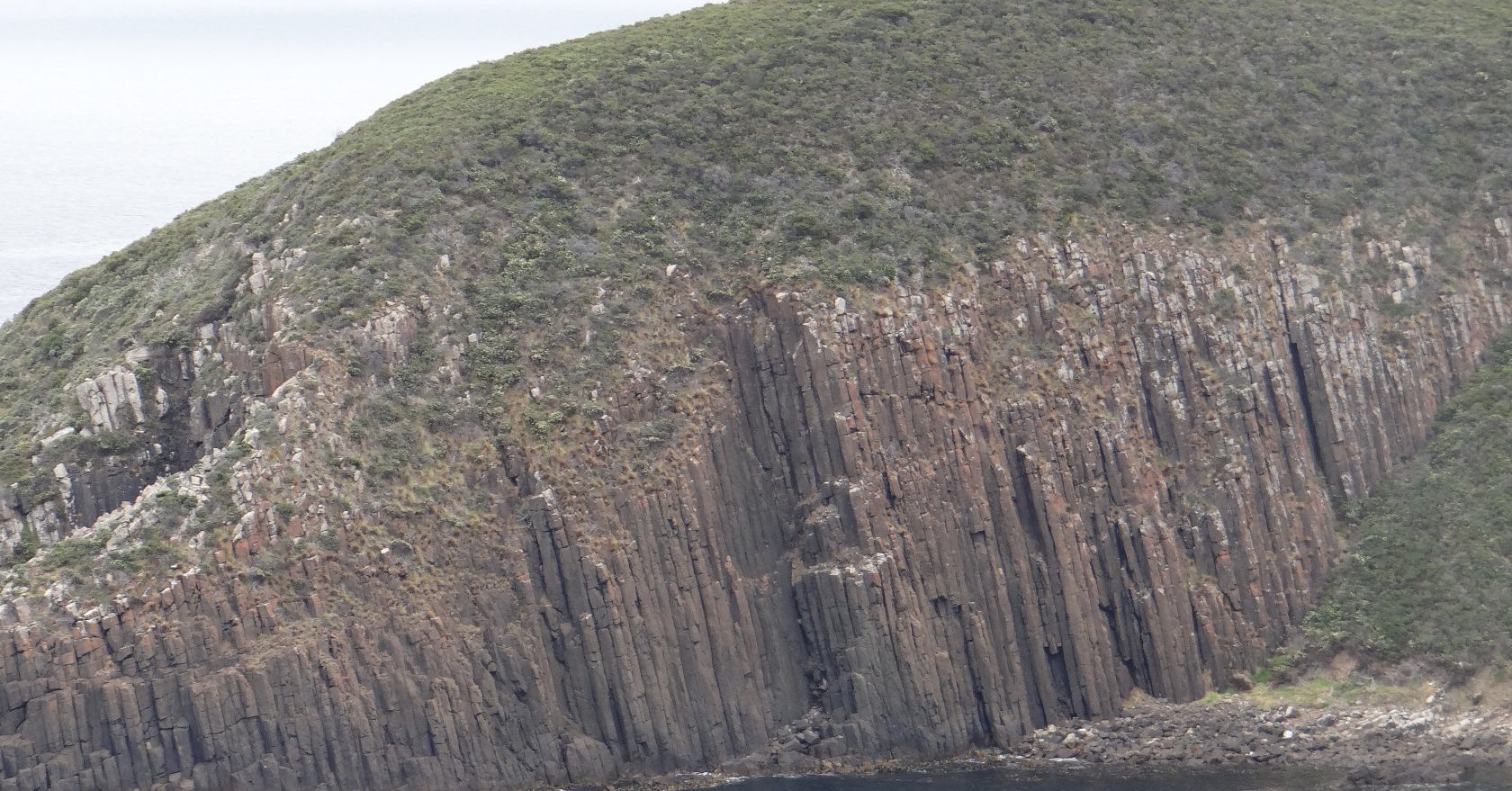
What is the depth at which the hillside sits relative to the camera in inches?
2729

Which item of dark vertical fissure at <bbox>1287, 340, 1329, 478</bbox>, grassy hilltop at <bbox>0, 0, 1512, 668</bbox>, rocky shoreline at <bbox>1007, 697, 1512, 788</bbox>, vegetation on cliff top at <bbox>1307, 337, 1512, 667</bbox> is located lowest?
rocky shoreline at <bbox>1007, 697, 1512, 788</bbox>

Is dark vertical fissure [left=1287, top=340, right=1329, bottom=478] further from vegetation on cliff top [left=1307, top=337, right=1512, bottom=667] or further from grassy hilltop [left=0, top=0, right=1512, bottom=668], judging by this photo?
grassy hilltop [left=0, top=0, right=1512, bottom=668]

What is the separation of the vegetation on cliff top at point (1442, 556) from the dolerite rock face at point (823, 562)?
1.40 metres

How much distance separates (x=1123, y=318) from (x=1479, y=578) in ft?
54.0

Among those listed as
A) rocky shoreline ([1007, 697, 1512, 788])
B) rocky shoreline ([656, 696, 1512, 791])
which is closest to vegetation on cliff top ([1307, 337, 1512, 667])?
rocky shoreline ([656, 696, 1512, 791])

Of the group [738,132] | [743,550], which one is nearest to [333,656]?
[743,550]

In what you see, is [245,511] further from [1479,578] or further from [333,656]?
[1479,578]

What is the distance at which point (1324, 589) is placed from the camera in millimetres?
80250

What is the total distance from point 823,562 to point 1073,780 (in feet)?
38.4

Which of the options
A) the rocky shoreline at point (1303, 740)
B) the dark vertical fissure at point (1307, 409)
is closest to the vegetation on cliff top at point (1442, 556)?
the dark vertical fissure at point (1307, 409)

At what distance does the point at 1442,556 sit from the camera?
260 ft

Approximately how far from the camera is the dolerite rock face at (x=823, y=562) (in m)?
67.9

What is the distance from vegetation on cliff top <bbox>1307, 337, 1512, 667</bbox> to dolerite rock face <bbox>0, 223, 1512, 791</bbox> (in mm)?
1399

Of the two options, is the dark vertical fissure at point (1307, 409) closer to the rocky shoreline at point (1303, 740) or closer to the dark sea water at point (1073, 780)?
the rocky shoreline at point (1303, 740)
